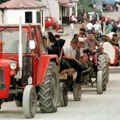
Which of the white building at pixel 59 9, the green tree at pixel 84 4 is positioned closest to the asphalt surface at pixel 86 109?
the white building at pixel 59 9

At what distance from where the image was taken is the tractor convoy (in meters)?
16.5

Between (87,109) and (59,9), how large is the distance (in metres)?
90.7

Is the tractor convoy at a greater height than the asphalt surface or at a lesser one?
greater

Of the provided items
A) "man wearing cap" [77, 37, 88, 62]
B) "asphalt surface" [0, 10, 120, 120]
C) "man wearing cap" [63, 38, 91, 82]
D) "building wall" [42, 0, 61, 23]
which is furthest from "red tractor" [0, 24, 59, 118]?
"building wall" [42, 0, 61, 23]

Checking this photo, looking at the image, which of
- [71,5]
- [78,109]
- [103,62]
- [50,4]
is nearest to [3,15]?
[50,4]

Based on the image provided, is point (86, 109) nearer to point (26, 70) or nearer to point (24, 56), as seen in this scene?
point (26, 70)

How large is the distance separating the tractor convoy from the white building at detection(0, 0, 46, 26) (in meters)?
57.4

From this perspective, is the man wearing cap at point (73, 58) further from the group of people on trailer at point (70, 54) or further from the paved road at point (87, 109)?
the paved road at point (87, 109)

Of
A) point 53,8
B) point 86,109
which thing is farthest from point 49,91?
point 53,8

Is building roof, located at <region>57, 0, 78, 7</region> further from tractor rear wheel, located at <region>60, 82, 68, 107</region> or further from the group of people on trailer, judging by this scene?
tractor rear wheel, located at <region>60, 82, 68, 107</region>

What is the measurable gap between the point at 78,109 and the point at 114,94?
14.3 ft

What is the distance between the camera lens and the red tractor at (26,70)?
54.0 feet

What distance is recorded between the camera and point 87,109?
18.7 metres

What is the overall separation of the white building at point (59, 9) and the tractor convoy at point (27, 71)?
84.3 metres
